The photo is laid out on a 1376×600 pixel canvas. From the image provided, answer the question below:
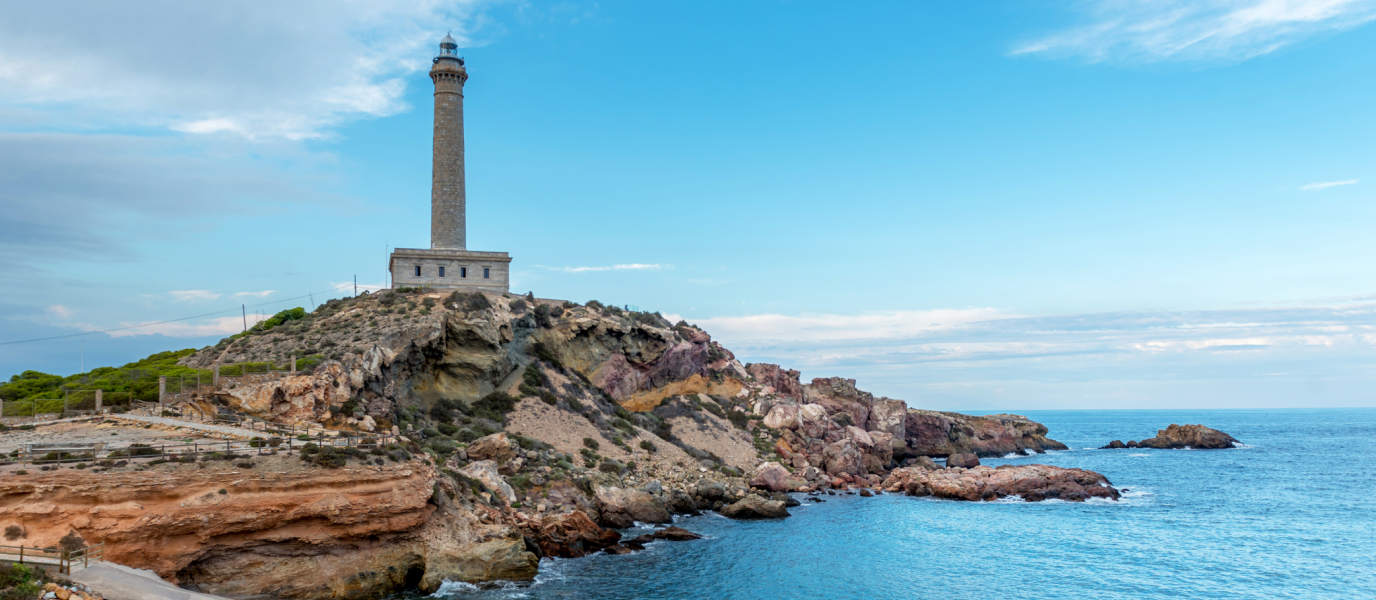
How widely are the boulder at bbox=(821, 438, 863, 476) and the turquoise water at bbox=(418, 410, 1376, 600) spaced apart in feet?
22.9

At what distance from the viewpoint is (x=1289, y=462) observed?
74.6 m

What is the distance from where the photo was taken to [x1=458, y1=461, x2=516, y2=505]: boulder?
35.2 m

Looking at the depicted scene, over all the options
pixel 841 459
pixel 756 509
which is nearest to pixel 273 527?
pixel 756 509

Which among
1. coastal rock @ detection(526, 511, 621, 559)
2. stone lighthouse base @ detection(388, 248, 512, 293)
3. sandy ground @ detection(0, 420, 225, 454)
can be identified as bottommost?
coastal rock @ detection(526, 511, 621, 559)

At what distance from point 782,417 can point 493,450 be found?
31.2 meters

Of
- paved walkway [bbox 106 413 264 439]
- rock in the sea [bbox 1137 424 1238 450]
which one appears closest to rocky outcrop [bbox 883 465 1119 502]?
paved walkway [bbox 106 413 264 439]

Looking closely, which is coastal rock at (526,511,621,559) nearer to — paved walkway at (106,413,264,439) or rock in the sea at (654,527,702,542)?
rock in the sea at (654,527,702,542)

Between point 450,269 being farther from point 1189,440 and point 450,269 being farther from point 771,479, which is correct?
point 1189,440

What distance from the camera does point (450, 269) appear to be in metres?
60.2

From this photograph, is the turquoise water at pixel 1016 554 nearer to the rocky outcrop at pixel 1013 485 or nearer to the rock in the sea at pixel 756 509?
the rock in the sea at pixel 756 509

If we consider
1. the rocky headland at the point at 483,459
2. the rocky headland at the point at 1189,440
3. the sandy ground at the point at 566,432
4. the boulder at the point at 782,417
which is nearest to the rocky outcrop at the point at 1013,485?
the rocky headland at the point at 483,459

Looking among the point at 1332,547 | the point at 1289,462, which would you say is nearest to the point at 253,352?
A: the point at 1332,547

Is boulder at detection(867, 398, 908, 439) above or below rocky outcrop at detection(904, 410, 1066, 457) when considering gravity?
above

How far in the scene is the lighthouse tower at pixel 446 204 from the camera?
193 ft
